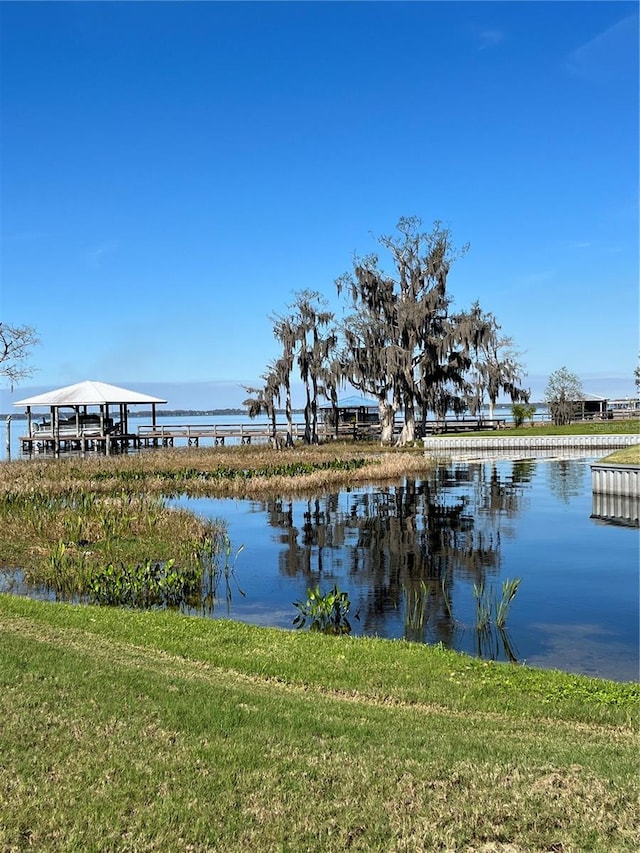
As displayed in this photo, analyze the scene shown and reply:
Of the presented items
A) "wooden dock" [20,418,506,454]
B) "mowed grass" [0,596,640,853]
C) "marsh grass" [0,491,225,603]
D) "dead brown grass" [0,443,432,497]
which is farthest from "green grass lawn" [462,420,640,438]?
"mowed grass" [0,596,640,853]

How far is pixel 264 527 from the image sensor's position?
837 inches

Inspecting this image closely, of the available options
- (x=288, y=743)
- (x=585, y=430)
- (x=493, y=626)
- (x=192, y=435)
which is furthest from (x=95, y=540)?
(x=585, y=430)

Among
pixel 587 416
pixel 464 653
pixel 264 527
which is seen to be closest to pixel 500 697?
pixel 464 653

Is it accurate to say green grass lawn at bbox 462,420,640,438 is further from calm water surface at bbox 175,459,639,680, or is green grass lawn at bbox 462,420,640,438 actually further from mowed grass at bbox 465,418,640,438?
calm water surface at bbox 175,459,639,680

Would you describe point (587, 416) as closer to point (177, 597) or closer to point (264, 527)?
point (264, 527)

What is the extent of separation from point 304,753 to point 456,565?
10597mm

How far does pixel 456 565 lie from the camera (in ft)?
51.0

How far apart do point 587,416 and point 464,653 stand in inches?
2263

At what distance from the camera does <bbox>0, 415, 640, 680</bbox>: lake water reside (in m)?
10.7

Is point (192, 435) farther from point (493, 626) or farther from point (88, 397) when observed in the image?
point (493, 626)

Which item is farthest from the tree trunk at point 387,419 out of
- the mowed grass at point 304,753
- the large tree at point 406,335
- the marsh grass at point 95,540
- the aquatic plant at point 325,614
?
the mowed grass at point 304,753

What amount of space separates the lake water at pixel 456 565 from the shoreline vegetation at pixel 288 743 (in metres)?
1.86

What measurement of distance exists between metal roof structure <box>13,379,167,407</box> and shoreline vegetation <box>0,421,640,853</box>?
123 ft

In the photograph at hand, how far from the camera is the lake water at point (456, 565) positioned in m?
10.7
